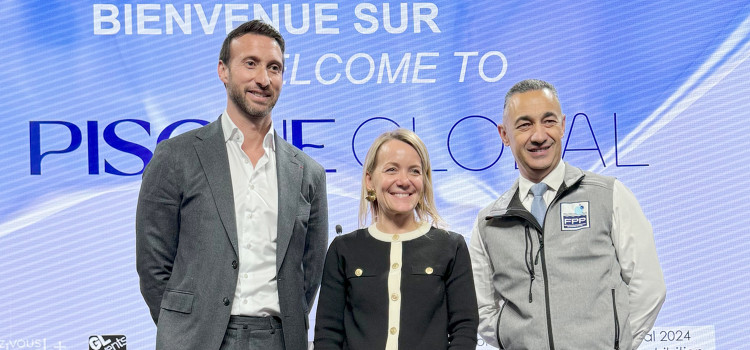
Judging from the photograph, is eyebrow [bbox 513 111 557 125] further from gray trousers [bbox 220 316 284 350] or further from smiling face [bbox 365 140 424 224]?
gray trousers [bbox 220 316 284 350]

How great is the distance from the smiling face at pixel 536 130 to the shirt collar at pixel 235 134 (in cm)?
79

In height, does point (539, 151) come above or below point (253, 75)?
below

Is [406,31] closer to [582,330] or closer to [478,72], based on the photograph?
[478,72]

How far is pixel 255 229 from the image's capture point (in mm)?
2543

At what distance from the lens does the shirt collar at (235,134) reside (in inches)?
105

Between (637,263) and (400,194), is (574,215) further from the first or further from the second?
(400,194)

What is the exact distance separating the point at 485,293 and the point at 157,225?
3.49 feet

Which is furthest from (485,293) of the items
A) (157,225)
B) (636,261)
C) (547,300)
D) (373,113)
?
(373,113)

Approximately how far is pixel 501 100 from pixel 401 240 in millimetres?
2115

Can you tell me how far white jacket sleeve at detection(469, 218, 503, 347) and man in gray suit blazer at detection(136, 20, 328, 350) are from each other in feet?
1.87

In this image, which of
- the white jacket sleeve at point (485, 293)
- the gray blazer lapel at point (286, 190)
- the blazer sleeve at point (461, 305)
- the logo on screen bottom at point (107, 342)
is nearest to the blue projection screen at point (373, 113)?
the logo on screen bottom at point (107, 342)

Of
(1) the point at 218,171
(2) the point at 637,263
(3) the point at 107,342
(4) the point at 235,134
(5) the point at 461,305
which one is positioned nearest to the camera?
(5) the point at 461,305

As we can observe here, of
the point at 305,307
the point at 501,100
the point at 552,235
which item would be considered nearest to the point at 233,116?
the point at 305,307

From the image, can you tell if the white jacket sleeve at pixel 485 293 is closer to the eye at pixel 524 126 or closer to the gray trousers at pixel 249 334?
the eye at pixel 524 126
